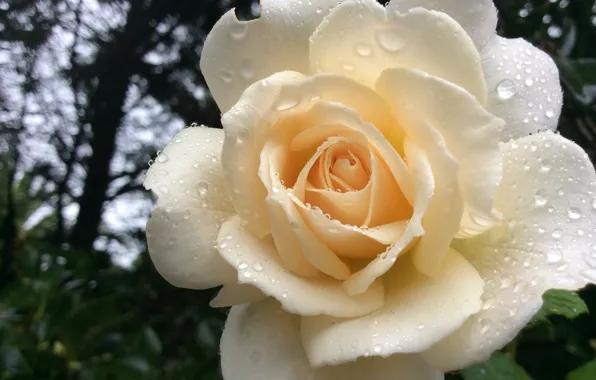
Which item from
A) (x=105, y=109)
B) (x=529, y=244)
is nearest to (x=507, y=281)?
(x=529, y=244)

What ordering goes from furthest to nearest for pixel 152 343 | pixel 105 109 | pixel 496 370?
pixel 105 109
pixel 152 343
pixel 496 370

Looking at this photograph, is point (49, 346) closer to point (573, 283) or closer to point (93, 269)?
point (93, 269)

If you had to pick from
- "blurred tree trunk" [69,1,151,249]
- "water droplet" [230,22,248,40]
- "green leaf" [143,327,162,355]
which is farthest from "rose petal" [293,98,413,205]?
"blurred tree trunk" [69,1,151,249]

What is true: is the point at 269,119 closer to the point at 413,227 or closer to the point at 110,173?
the point at 413,227

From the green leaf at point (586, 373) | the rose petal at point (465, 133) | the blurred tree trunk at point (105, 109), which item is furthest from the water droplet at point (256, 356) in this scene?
the blurred tree trunk at point (105, 109)

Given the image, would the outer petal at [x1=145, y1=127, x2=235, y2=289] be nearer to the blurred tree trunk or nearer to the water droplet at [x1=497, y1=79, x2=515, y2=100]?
the water droplet at [x1=497, y1=79, x2=515, y2=100]

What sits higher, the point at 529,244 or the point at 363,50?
the point at 363,50

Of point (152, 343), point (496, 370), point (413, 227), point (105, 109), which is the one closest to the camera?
point (413, 227)
